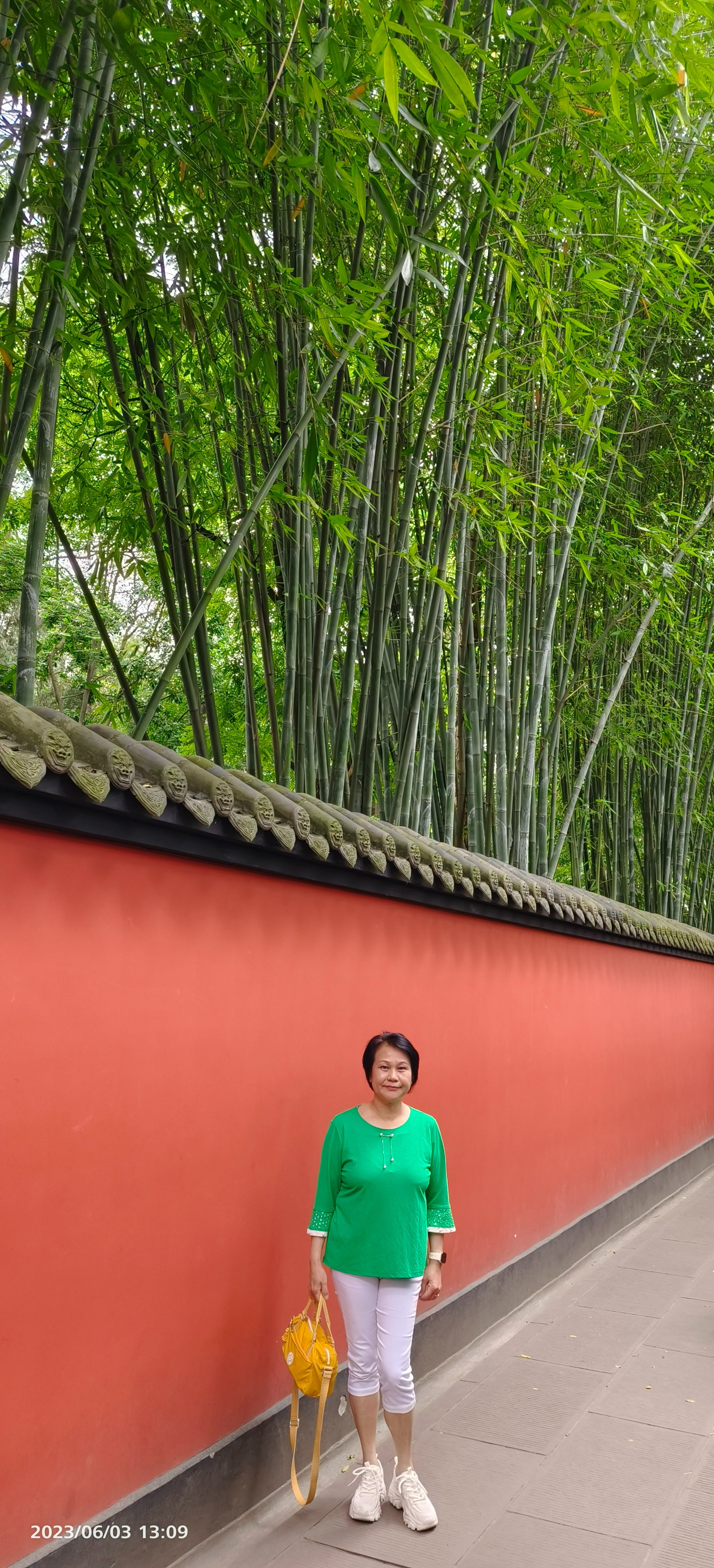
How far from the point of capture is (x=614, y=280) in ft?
13.0

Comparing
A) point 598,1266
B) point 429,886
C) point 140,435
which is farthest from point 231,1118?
point 598,1266

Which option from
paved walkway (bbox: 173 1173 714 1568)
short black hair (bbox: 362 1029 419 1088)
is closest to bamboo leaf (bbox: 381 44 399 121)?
short black hair (bbox: 362 1029 419 1088)

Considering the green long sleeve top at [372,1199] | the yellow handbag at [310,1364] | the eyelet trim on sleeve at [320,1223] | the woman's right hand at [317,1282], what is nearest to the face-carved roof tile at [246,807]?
the green long sleeve top at [372,1199]

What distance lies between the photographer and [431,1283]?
7.66ft

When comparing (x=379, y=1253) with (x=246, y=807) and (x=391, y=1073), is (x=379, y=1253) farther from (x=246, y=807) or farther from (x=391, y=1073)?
(x=246, y=807)

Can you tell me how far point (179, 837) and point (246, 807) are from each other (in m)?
0.21

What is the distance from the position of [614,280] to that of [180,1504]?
3975mm

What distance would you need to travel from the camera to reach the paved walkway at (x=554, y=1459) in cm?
218

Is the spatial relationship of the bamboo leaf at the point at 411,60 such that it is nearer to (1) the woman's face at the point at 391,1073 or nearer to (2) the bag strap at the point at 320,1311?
(1) the woman's face at the point at 391,1073

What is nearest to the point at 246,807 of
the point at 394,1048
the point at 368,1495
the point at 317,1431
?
the point at 394,1048

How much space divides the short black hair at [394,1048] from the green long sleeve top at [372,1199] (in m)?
0.10

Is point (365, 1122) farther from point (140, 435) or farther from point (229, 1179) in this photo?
point (140, 435)

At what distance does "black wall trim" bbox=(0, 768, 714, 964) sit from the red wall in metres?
0.03
